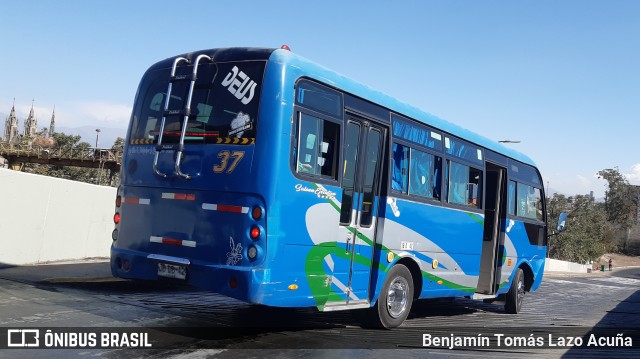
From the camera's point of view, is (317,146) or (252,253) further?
(317,146)

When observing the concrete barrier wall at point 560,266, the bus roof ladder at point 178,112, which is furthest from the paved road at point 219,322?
the concrete barrier wall at point 560,266

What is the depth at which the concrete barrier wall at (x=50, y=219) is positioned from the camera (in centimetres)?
1177

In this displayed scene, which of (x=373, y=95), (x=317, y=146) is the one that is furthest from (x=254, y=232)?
(x=373, y=95)

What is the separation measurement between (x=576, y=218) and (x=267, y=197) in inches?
2861

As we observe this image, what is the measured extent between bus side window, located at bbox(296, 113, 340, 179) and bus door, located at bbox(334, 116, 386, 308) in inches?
9.8

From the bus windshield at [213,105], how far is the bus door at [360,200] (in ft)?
4.99

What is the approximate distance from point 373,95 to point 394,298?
3.21 metres

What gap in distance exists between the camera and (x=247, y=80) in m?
6.95

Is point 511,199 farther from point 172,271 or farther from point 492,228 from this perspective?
point 172,271

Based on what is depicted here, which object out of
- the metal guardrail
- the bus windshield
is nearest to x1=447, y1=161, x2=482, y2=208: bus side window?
the bus windshield

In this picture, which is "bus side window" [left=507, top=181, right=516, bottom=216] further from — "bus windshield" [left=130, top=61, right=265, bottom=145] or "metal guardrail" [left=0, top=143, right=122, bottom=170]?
"metal guardrail" [left=0, top=143, right=122, bottom=170]

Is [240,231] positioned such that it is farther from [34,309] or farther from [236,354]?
[34,309]

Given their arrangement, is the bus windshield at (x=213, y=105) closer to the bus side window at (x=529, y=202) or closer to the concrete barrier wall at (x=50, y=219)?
the concrete barrier wall at (x=50, y=219)

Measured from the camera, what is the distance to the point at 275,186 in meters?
6.53
